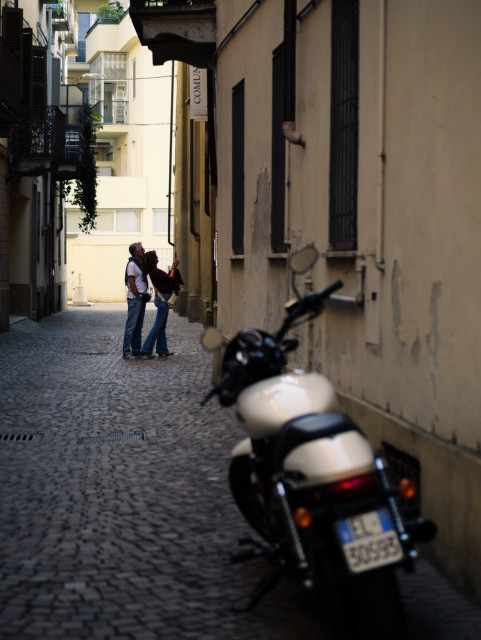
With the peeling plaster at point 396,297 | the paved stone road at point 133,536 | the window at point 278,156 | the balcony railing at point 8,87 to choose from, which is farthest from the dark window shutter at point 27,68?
the peeling plaster at point 396,297

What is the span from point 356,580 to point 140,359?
45.1 ft

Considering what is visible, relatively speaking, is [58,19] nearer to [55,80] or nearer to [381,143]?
[55,80]

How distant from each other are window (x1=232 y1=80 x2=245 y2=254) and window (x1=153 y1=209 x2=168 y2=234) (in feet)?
125

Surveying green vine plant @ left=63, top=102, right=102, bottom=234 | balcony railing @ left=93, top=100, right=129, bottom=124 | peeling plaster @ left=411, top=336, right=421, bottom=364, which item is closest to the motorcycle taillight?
peeling plaster @ left=411, top=336, right=421, bottom=364

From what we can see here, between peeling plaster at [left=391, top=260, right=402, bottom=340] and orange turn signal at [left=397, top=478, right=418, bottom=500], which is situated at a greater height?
peeling plaster at [left=391, top=260, right=402, bottom=340]

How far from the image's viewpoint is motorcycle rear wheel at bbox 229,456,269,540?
5.37 m

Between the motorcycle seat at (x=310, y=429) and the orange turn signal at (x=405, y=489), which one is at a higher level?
the motorcycle seat at (x=310, y=429)

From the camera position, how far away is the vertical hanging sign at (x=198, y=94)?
1889 centimetres

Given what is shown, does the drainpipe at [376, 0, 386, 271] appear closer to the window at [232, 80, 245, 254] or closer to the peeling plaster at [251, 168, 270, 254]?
the peeling plaster at [251, 168, 270, 254]

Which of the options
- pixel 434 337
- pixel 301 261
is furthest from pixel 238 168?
pixel 301 261

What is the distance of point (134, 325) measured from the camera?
1764 cm

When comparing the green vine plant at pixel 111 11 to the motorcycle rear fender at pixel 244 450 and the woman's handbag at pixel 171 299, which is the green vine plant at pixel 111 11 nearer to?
the woman's handbag at pixel 171 299

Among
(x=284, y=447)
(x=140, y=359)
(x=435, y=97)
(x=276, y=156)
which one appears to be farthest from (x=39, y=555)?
(x=140, y=359)

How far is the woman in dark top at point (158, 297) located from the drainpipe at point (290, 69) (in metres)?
8.60
